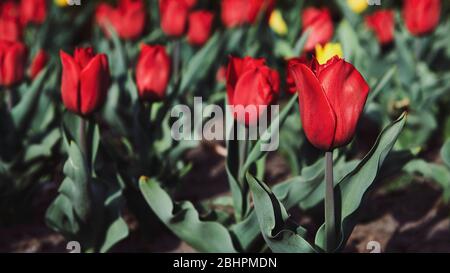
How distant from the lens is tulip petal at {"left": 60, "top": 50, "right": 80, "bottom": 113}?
1934 mm

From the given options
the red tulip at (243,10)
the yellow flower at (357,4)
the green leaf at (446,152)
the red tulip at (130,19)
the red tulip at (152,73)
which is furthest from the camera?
the yellow flower at (357,4)

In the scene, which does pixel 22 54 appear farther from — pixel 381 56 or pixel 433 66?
pixel 433 66

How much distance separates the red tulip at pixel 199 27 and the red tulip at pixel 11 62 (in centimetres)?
80

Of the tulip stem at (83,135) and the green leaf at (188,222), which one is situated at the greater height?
the tulip stem at (83,135)

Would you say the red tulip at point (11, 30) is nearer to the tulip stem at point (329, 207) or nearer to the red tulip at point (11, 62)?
the red tulip at point (11, 62)

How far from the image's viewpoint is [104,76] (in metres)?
1.97

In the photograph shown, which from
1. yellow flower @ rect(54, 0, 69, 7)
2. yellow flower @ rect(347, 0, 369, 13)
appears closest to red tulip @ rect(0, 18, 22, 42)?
yellow flower @ rect(54, 0, 69, 7)

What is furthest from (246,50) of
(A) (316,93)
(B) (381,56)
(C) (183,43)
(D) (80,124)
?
(A) (316,93)

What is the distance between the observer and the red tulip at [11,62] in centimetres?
237

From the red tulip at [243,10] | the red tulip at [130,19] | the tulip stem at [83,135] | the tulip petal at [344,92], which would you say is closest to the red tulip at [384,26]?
the red tulip at [243,10]

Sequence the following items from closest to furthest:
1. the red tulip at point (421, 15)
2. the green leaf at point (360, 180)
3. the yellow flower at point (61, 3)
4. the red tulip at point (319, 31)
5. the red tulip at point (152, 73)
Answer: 1. the green leaf at point (360, 180)
2. the red tulip at point (152, 73)
3. the red tulip at point (319, 31)
4. the red tulip at point (421, 15)
5. the yellow flower at point (61, 3)

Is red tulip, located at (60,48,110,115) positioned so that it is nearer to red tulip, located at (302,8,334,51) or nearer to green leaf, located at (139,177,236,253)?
green leaf, located at (139,177,236,253)

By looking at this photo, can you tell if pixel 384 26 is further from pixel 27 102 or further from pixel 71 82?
pixel 71 82

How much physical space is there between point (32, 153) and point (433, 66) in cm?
198
